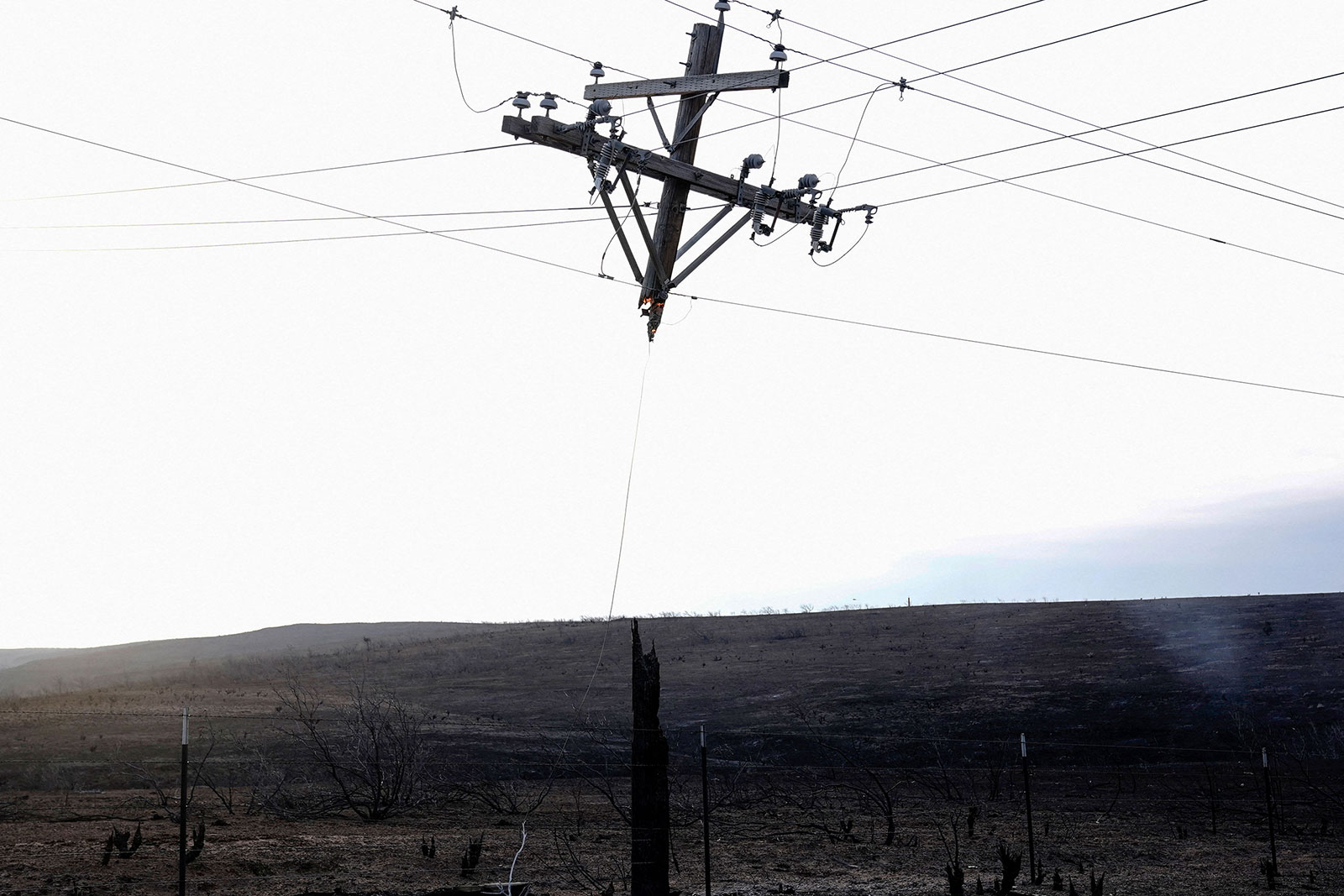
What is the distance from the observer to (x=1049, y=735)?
107 feet

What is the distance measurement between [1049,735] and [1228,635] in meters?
16.4

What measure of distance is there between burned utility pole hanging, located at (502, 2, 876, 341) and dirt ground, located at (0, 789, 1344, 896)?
755 centimetres

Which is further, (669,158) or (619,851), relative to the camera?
(619,851)

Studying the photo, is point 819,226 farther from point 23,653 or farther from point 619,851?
point 23,653

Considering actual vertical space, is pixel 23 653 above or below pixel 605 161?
below

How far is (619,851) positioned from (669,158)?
1113 cm

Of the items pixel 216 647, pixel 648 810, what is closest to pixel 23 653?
pixel 216 647

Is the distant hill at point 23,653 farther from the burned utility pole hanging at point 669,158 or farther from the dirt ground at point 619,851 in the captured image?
the burned utility pole hanging at point 669,158

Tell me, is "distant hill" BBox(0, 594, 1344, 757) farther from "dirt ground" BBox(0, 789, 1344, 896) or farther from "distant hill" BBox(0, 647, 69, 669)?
"distant hill" BBox(0, 647, 69, 669)

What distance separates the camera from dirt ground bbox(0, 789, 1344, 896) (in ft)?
49.8

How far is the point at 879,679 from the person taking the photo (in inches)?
1625

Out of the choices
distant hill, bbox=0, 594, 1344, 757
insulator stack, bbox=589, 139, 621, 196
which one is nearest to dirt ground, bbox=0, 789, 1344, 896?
insulator stack, bbox=589, 139, 621, 196

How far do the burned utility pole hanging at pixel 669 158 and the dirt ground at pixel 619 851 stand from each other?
7555mm

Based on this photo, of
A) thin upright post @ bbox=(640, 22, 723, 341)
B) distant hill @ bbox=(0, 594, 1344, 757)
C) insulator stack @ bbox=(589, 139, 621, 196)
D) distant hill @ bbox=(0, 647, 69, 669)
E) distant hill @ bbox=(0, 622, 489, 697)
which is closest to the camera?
insulator stack @ bbox=(589, 139, 621, 196)
